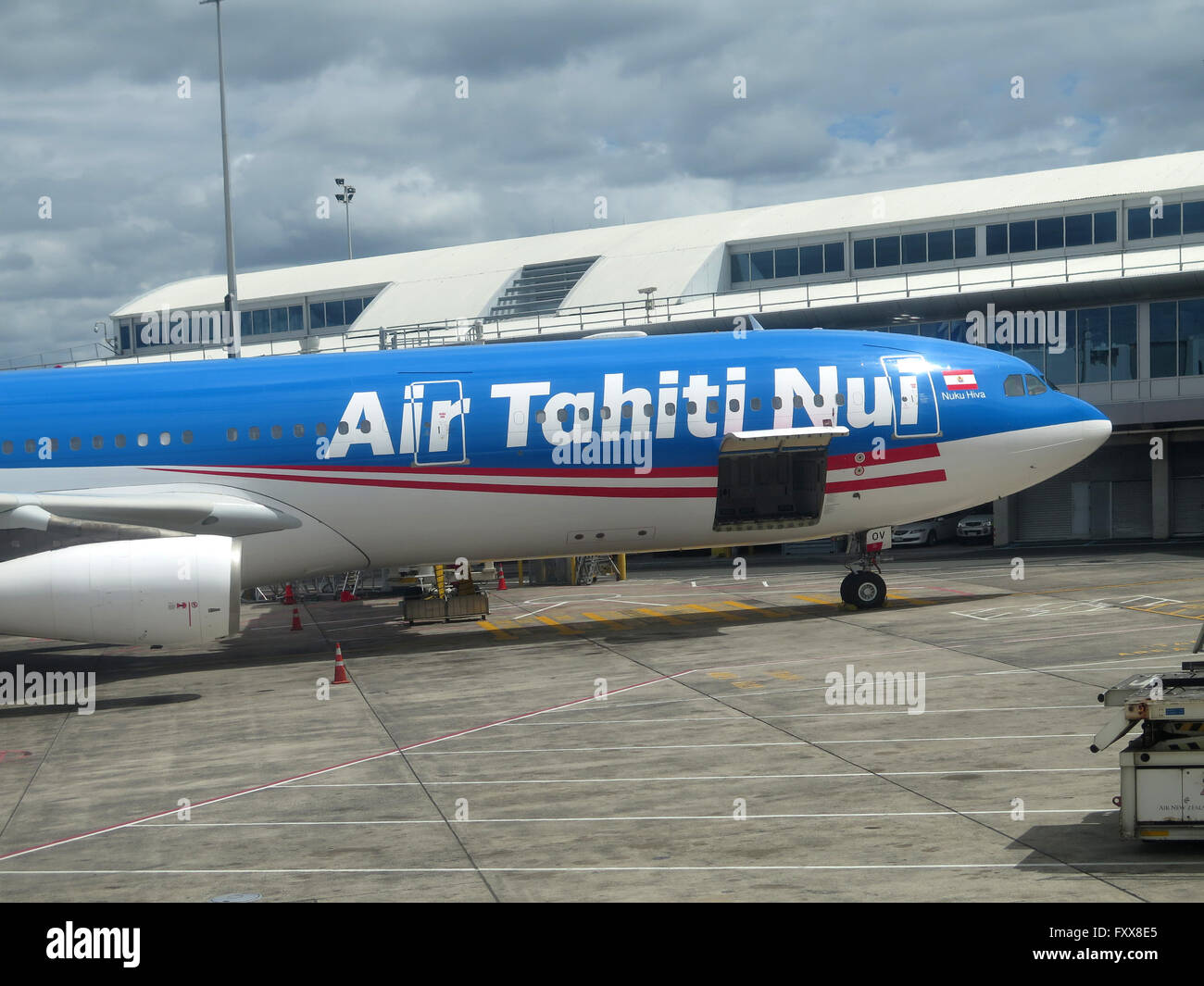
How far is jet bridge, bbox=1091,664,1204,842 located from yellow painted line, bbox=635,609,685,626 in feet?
55.7

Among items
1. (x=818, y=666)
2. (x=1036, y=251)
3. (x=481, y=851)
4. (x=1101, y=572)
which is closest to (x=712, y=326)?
(x=1036, y=251)

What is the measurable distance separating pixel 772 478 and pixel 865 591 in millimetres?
4119

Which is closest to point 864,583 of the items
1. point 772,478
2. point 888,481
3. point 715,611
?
point 888,481

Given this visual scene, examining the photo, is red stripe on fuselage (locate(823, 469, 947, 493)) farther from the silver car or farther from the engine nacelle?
the silver car

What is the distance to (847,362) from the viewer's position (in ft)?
83.0

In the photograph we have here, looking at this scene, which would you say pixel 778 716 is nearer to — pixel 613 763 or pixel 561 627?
pixel 613 763

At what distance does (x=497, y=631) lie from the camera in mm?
27594

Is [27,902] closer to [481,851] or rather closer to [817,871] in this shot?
[481,851]

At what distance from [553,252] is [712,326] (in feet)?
62.5

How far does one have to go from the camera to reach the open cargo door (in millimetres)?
24719

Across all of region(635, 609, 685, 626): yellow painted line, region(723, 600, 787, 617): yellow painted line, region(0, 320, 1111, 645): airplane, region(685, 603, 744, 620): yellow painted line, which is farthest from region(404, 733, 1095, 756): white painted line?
region(723, 600, 787, 617): yellow painted line

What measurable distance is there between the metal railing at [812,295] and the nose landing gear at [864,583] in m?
18.3

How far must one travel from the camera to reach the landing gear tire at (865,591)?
27.5 metres

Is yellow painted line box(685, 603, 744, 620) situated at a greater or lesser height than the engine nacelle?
lesser
